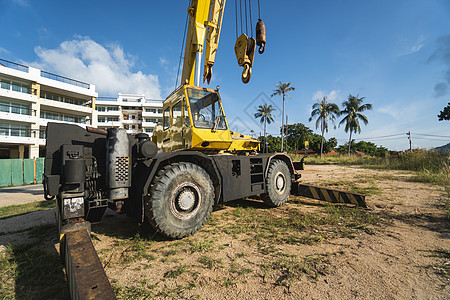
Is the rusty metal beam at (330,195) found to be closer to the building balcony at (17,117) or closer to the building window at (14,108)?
the building balcony at (17,117)

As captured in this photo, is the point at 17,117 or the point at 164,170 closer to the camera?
the point at 164,170

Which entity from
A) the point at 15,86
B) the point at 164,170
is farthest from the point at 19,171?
the point at 164,170

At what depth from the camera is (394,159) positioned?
63.9ft

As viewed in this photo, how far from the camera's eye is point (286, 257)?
9.70 feet

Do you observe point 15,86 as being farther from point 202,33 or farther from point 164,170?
point 164,170

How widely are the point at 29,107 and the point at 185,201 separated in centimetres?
3820

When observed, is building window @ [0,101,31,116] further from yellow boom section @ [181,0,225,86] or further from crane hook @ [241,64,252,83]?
crane hook @ [241,64,252,83]

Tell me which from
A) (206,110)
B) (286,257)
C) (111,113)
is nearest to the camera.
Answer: (286,257)

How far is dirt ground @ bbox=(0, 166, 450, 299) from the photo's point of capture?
227cm

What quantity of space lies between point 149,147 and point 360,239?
13.3 ft

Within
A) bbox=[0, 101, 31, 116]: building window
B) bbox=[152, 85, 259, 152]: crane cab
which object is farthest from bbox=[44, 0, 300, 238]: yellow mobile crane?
bbox=[0, 101, 31, 116]: building window

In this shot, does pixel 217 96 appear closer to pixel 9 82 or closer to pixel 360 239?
pixel 360 239

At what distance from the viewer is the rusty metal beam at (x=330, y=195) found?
5.50m

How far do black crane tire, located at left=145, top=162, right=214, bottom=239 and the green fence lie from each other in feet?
67.9
